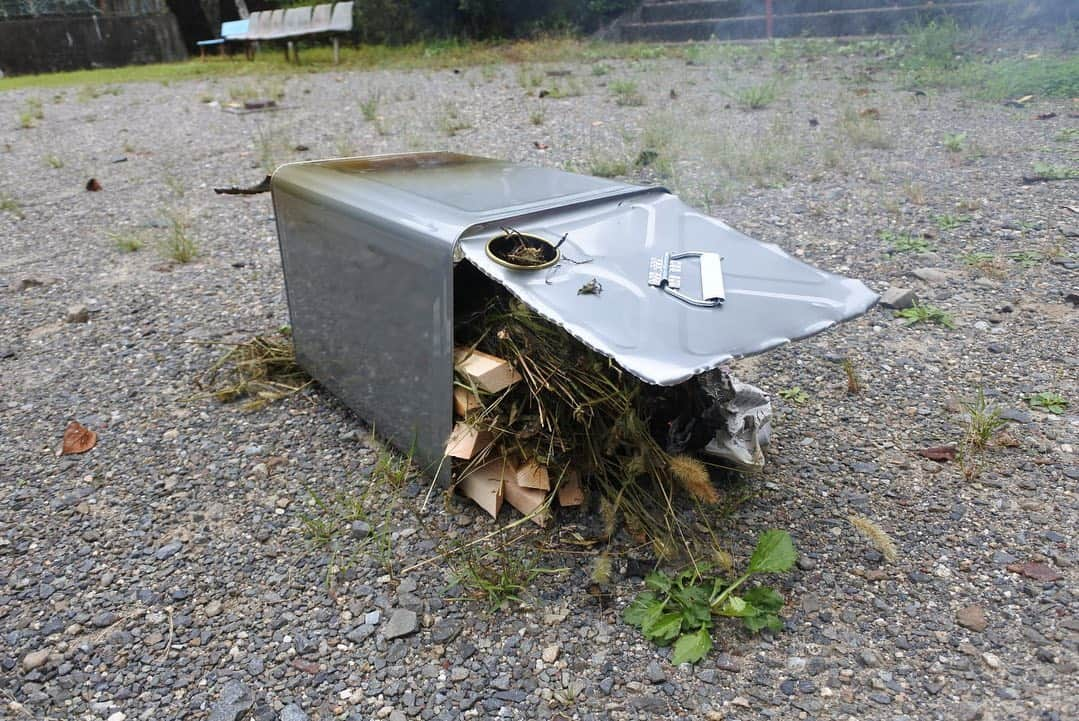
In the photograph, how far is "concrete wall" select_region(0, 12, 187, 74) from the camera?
48.2ft

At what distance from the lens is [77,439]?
256 centimetres

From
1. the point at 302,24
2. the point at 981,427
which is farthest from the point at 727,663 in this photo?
the point at 302,24

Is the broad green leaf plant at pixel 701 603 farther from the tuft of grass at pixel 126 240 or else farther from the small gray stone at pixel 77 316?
the tuft of grass at pixel 126 240

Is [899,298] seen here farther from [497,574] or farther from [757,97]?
[757,97]

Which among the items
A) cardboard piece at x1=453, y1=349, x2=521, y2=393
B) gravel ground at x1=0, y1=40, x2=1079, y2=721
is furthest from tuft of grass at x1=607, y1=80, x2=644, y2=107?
cardboard piece at x1=453, y1=349, x2=521, y2=393

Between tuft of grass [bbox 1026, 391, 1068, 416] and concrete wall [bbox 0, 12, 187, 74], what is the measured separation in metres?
17.3

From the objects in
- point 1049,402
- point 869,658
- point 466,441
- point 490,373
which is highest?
point 490,373

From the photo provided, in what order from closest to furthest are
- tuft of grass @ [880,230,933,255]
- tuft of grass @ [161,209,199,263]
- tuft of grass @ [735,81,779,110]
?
→ 1. tuft of grass @ [880,230,933,255]
2. tuft of grass @ [161,209,199,263]
3. tuft of grass @ [735,81,779,110]

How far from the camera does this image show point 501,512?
2162 millimetres

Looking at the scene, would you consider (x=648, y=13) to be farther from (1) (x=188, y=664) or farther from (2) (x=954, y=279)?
(1) (x=188, y=664)

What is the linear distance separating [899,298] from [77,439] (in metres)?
3.09

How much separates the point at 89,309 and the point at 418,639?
2629 millimetres

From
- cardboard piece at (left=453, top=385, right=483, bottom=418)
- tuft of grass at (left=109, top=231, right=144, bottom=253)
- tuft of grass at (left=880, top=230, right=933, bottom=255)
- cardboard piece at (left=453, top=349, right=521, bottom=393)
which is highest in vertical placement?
cardboard piece at (left=453, top=349, right=521, bottom=393)

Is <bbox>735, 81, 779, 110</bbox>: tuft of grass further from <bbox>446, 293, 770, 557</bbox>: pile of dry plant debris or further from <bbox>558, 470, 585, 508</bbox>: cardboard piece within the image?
<bbox>558, 470, 585, 508</bbox>: cardboard piece
